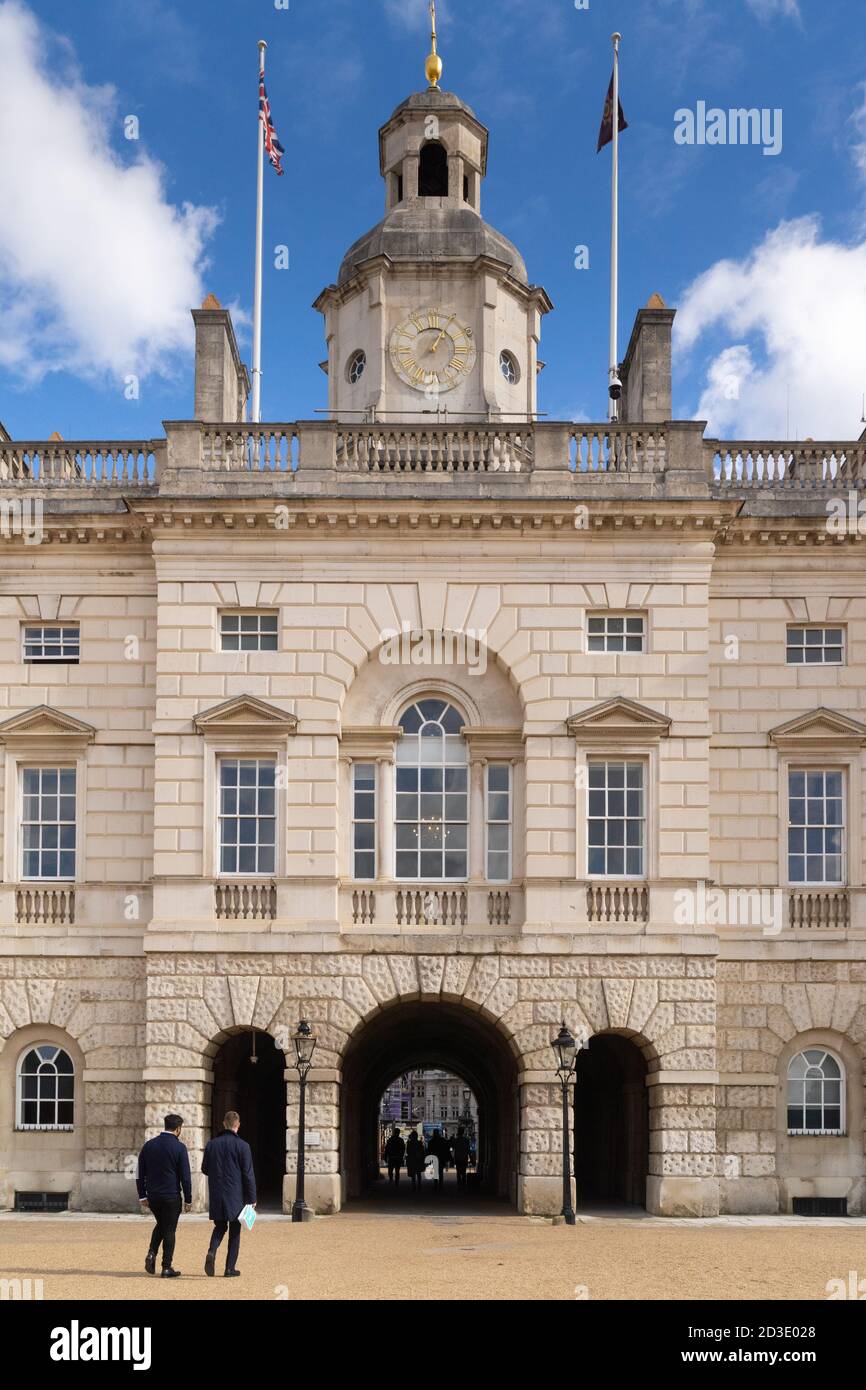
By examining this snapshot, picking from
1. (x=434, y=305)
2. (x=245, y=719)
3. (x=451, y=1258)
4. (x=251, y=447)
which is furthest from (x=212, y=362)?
→ (x=451, y=1258)

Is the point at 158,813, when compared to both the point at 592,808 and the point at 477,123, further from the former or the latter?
the point at 477,123

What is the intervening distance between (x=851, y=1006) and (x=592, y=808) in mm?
5951

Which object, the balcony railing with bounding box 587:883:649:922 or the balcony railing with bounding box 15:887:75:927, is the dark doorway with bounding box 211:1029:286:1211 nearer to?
the balcony railing with bounding box 15:887:75:927

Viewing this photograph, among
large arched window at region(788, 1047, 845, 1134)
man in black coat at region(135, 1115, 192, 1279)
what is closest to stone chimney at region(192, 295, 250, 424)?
large arched window at region(788, 1047, 845, 1134)

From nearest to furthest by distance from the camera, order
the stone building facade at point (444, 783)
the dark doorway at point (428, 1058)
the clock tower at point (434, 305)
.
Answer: the stone building facade at point (444, 783), the dark doorway at point (428, 1058), the clock tower at point (434, 305)

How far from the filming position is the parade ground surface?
62.8ft

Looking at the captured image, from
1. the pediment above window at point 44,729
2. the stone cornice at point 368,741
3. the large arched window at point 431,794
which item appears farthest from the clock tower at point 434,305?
the pediment above window at point 44,729

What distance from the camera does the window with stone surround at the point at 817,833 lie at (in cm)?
3266

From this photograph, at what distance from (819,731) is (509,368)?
1248 centimetres

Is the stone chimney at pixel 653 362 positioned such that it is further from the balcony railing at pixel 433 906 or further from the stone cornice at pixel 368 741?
the balcony railing at pixel 433 906

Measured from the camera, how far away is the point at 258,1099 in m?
36.8

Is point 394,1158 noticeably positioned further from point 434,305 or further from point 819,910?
point 434,305

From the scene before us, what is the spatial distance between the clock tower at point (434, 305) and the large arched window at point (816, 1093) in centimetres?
1543

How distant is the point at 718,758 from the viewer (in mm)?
32844
